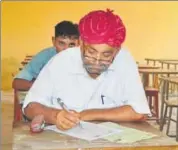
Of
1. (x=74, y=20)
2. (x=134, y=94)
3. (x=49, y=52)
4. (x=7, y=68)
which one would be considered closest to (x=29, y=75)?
(x=49, y=52)

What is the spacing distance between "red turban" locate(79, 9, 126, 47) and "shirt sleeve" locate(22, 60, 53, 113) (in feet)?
0.84

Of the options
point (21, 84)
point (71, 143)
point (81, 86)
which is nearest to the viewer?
point (71, 143)

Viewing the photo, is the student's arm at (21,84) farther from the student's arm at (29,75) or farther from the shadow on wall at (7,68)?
the shadow on wall at (7,68)

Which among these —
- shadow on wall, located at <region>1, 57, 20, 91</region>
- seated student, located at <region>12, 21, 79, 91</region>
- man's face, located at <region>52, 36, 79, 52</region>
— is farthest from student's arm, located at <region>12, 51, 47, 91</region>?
shadow on wall, located at <region>1, 57, 20, 91</region>

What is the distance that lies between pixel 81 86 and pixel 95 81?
0.07 meters

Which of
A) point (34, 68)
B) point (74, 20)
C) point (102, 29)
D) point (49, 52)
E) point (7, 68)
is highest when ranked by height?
point (74, 20)

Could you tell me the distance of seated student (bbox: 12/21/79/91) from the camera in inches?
Result: 114

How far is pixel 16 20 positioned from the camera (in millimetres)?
8062

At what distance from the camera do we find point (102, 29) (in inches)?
62.0

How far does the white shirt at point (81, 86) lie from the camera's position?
1690 mm

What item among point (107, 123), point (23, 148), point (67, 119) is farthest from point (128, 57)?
point (23, 148)

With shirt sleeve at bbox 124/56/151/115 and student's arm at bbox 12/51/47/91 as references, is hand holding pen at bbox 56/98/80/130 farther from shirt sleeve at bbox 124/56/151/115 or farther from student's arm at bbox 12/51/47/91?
student's arm at bbox 12/51/47/91

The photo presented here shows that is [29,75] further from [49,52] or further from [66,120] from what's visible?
[66,120]

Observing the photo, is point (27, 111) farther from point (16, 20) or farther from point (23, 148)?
point (16, 20)
